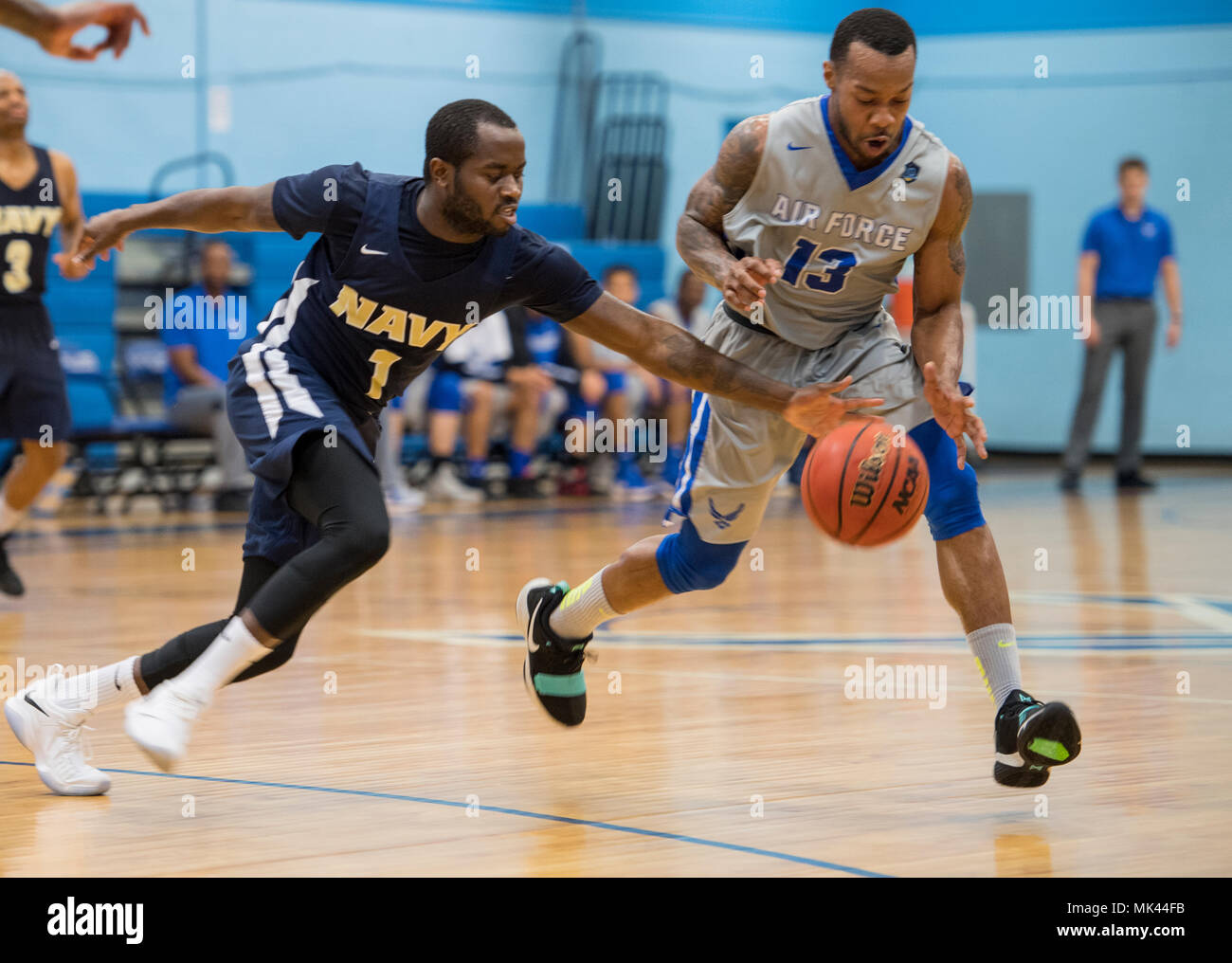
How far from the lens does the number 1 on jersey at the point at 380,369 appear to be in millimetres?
3957

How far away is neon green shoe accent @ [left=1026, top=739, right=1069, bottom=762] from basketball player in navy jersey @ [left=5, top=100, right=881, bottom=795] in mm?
839

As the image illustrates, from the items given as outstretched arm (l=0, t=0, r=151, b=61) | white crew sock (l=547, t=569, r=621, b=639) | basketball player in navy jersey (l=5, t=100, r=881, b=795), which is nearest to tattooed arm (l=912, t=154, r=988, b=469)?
basketball player in navy jersey (l=5, t=100, r=881, b=795)

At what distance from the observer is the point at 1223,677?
214 inches

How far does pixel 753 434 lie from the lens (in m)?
4.35

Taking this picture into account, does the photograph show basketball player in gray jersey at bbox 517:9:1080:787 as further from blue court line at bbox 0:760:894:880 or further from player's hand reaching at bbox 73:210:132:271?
player's hand reaching at bbox 73:210:132:271

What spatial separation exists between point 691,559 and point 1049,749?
1030mm

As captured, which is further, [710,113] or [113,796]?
[710,113]

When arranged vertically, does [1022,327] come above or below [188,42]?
below

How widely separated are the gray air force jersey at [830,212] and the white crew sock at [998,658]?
83 centimetres
